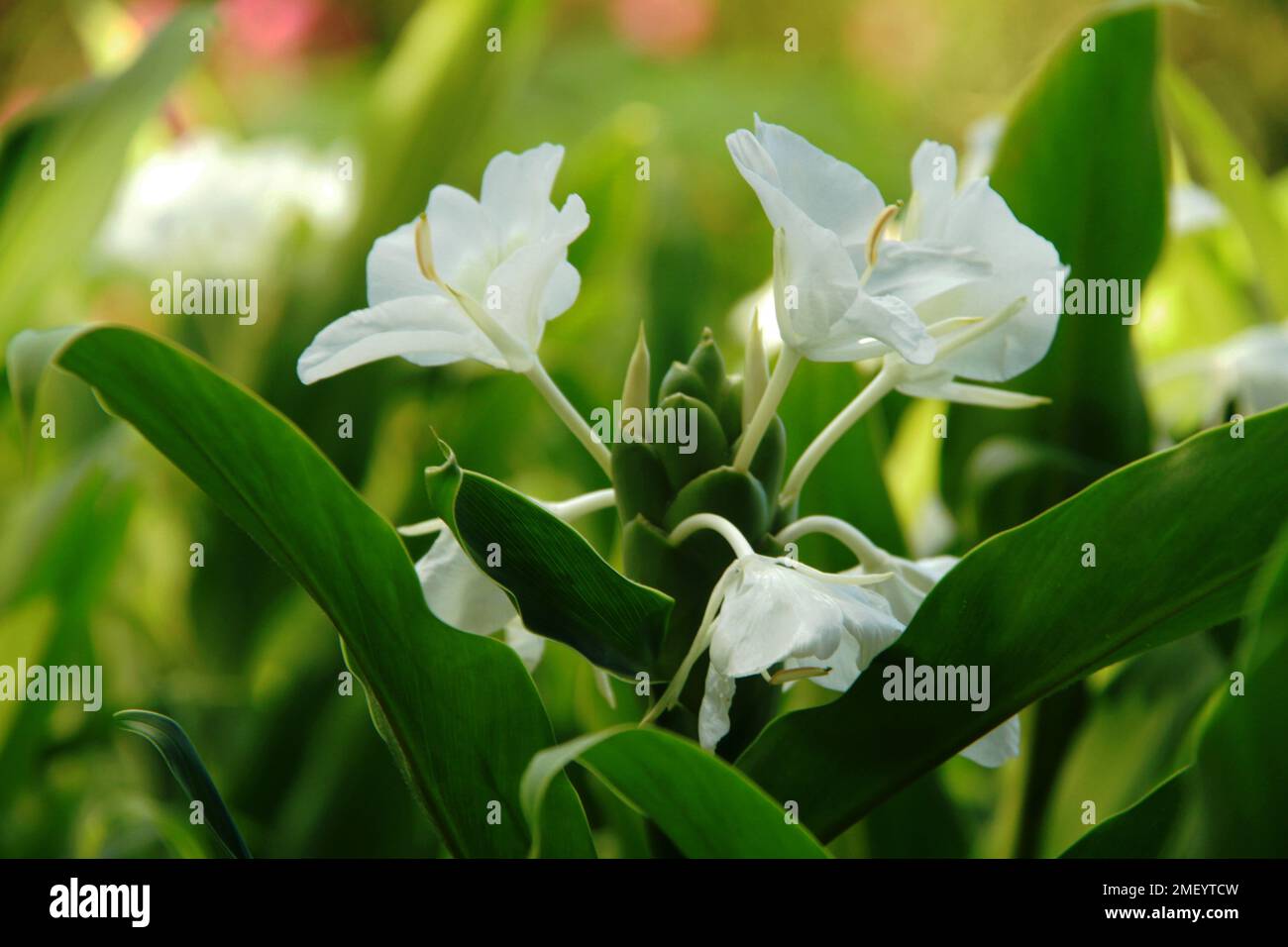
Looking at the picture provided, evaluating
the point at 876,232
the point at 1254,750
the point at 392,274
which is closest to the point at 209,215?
the point at 392,274

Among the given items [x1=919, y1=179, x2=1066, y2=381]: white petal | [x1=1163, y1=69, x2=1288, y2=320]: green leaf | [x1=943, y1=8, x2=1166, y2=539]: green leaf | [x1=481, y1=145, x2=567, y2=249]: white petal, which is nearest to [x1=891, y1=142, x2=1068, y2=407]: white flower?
[x1=919, y1=179, x2=1066, y2=381]: white petal

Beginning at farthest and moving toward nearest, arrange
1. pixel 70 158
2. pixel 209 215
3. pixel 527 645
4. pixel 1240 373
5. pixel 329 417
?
1. pixel 209 215
2. pixel 329 417
3. pixel 70 158
4. pixel 1240 373
5. pixel 527 645

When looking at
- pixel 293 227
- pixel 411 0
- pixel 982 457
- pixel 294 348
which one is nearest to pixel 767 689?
pixel 982 457

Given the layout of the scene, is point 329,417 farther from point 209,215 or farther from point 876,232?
point 876,232

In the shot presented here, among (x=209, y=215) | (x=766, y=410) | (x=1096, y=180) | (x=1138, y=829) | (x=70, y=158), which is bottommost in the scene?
(x=1138, y=829)

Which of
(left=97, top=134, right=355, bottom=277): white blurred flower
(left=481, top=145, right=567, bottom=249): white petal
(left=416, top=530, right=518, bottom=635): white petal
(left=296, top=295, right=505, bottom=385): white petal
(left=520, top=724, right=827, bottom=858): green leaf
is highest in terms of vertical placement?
(left=97, top=134, right=355, bottom=277): white blurred flower

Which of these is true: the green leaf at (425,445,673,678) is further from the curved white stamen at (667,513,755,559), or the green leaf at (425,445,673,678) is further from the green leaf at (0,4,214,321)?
the green leaf at (0,4,214,321)

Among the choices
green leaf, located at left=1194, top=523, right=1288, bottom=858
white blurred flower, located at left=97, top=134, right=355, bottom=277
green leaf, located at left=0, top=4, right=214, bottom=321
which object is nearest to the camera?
green leaf, located at left=1194, top=523, right=1288, bottom=858
